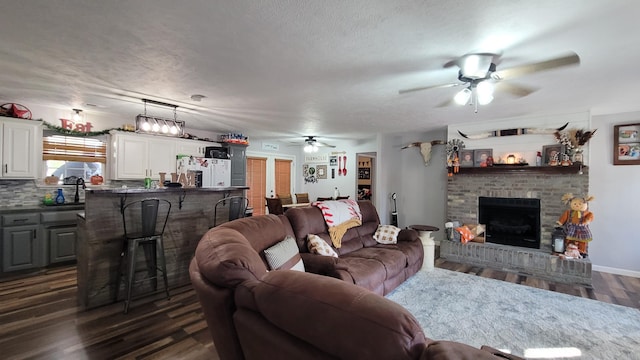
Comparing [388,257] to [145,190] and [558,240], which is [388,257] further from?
[145,190]

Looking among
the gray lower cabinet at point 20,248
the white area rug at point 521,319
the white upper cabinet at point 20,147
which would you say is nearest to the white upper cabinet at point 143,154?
the white upper cabinet at point 20,147

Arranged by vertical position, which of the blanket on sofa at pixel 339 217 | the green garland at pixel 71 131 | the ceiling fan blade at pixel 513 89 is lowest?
the blanket on sofa at pixel 339 217

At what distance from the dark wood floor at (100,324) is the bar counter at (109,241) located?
0.58 feet

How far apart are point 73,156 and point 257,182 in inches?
160

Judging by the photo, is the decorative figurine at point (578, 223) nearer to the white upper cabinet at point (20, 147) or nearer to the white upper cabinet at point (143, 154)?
the white upper cabinet at point (143, 154)

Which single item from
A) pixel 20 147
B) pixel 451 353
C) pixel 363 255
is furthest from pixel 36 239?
pixel 451 353

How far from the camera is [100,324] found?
2.59 m

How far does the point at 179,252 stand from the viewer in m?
3.56

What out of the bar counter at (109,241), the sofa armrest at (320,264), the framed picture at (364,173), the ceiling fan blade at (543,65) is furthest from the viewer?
the framed picture at (364,173)

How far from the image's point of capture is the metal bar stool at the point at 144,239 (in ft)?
9.62

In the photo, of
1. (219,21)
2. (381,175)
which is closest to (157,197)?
(219,21)

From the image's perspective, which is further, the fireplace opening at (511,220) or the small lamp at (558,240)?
the fireplace opening at (511,220)

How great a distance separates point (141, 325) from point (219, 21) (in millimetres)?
2633

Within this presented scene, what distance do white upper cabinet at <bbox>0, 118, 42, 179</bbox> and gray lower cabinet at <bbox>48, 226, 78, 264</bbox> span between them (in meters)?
0.85
